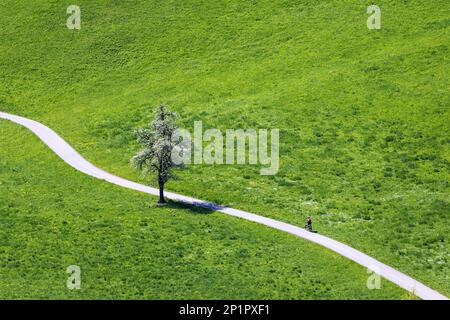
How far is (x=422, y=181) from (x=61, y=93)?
46.4m

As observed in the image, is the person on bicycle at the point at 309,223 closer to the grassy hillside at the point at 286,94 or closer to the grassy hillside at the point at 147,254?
the grassy hillside at the point at 286,94

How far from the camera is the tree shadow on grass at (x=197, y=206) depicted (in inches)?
2447

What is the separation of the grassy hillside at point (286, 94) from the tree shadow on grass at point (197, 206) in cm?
162

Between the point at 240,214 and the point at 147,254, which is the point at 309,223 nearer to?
the point at 240,214

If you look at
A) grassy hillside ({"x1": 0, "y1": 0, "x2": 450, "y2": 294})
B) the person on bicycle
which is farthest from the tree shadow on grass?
the person on bicycle

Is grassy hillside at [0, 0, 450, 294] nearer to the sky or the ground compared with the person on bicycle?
nearer to the sky

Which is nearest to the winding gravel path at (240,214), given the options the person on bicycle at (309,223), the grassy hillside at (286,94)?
the person on bicycle at (309,223)

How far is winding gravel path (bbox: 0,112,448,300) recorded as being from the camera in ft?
167

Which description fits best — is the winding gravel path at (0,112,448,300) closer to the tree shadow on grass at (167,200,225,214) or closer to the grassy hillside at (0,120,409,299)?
the tree shadow on grass at (167,200,225,214)

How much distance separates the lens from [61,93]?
93312mm

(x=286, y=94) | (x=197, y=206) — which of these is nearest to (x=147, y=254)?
(x=197, y=206)

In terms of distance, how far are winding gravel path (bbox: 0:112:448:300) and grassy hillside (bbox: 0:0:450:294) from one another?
109 centimetres

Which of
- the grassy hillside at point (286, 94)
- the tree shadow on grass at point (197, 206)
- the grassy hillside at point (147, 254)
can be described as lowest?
the grassy hillside at point (147, 254)
